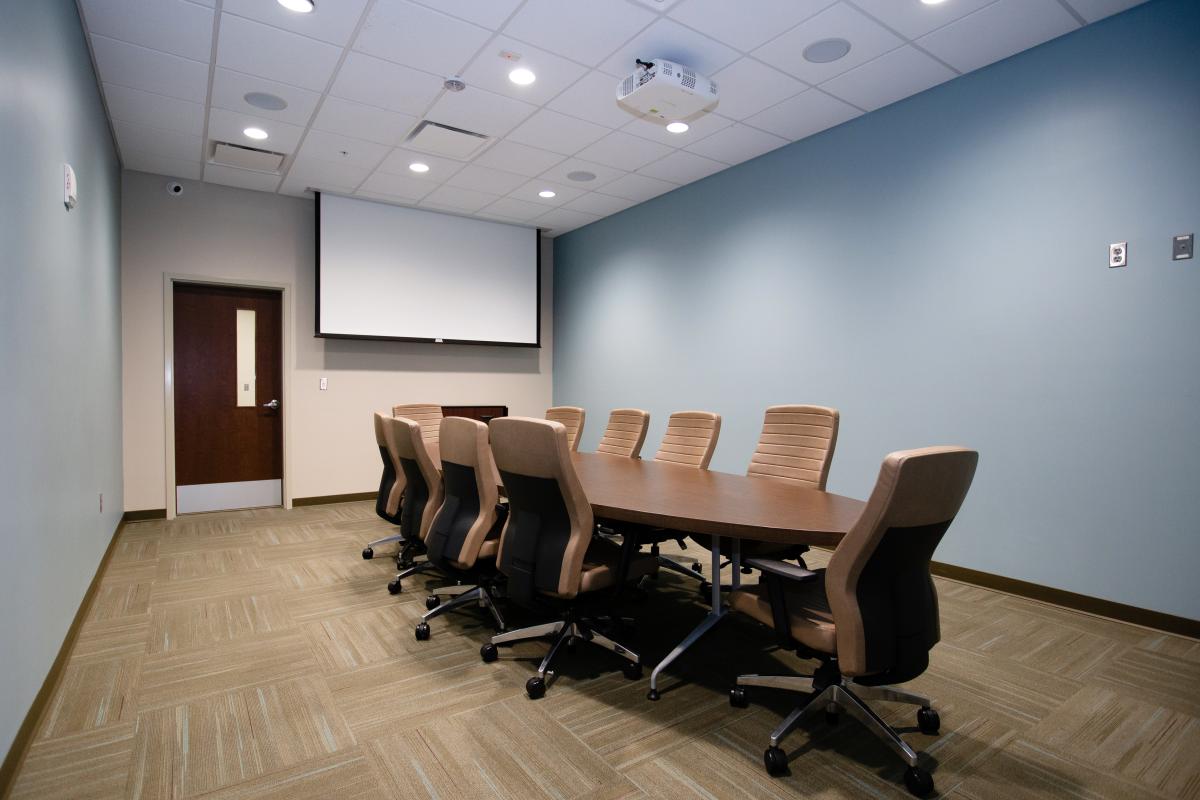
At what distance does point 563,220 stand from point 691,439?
152 inches

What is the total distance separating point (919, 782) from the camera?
1758 millimetres

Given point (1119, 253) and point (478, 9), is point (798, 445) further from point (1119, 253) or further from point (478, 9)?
point (478, 9)

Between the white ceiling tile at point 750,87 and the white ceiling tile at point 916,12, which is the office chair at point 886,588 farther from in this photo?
the white ceiling tile at point 750,87

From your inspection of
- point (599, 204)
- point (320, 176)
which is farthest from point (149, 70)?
point (599, 204)

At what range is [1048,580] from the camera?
3.40m

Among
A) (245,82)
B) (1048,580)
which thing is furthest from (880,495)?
(245,82)

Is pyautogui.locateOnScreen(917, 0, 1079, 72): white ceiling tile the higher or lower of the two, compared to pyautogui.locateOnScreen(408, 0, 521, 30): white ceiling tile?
higher

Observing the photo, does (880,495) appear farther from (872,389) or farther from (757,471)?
(872,389)

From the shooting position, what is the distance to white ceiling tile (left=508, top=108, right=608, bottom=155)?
14.0 feet

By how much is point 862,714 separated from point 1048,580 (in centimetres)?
219

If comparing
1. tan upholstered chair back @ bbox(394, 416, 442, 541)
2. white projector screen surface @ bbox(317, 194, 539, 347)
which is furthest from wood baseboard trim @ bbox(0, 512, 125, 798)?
white projector screen surface @ bbox(317, 194, 539, 347)

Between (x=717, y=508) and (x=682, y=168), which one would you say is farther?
(x=682, y=168)

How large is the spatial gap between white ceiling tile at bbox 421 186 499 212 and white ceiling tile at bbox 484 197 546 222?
12 cm

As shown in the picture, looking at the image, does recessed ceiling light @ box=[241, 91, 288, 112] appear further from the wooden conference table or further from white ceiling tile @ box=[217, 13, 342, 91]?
the wooden conference table
